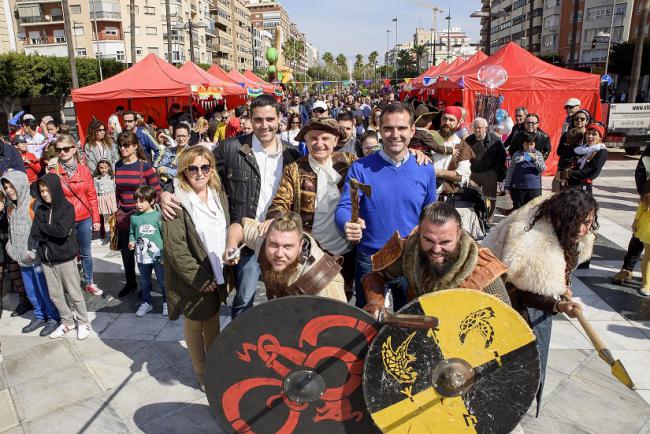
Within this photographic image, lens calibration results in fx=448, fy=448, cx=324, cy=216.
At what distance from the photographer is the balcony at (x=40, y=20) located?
5188 cm

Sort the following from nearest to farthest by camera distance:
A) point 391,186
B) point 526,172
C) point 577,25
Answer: point 391,186 → point 526,172 → point 577,25

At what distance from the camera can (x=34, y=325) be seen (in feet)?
13.8

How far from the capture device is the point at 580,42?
54531 millimetres

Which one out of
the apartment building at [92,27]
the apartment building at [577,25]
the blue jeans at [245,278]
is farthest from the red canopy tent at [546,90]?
the apartment building at [92,27]

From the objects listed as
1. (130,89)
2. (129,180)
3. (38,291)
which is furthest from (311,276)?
(130,89)

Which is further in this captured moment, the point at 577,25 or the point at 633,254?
the point at 577,25

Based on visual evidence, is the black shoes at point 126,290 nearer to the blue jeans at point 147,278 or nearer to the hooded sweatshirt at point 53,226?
the blue jeans at point 147,278

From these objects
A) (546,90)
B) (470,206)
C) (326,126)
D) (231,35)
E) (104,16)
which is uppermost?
(231,35)

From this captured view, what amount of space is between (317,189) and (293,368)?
4.18 feet

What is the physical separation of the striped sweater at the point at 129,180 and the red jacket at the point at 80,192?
274 mm

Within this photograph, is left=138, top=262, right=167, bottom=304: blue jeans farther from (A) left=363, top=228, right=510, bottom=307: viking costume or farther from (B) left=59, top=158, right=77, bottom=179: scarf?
(A) left=363, top=228, right=510, bottom=307: viking costume

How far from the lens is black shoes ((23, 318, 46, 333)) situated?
4.16 m

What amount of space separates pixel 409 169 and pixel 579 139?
13.6 ft

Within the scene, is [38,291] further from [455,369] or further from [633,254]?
[633,254]
